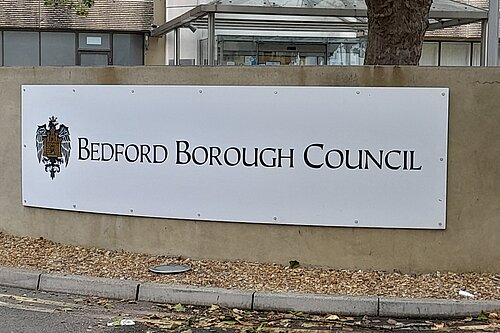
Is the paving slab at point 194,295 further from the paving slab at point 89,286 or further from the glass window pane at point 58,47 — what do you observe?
the glass window pane at point 58,47

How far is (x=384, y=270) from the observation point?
24.1 ft

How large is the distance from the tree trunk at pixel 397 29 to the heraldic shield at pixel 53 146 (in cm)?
362

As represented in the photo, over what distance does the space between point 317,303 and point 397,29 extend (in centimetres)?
350

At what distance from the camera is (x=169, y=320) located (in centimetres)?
619

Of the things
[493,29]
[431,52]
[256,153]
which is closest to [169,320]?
[256,153]

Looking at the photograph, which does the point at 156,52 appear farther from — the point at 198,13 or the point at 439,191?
the point at 439,191

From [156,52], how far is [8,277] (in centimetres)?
1567

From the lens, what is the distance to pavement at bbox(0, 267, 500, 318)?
633 cm

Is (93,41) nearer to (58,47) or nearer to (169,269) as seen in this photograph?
(58,47)

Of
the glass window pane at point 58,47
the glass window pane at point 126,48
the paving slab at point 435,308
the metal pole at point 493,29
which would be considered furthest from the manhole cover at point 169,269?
the glass window pane at point 58,47

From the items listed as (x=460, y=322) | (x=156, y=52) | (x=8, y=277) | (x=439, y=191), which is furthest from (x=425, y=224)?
(x=156, y=52)

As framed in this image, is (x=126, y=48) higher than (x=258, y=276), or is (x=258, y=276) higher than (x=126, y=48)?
(x=126, y=48)

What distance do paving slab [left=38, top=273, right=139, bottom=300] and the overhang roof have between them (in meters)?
8.38

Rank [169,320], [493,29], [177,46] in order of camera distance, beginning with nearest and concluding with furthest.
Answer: [169,320]
[493,29]
[177,46]
